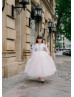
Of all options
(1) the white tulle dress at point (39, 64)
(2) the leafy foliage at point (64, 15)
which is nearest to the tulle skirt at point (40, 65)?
(1) the white tulle dress at point (39, 64)

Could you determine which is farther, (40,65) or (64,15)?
(64,15)

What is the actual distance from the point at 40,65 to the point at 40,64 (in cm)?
4

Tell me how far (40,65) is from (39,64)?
0.17 feet

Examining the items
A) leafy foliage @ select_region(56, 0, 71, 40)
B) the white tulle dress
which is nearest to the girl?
the white tulle dress

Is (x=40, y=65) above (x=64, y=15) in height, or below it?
below

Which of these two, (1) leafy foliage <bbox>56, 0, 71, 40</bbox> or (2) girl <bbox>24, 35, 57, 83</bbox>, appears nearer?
(2) girl <bbox>24, 35, 57, 83</bbox>

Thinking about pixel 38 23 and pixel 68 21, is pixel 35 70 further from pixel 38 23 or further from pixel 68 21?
pixel 68 21

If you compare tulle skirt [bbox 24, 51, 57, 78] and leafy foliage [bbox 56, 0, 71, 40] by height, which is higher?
leafy foliage [bbox 56, 0, 71, 40]

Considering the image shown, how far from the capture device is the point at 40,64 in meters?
6.66

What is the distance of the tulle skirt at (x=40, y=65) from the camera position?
21.6ft

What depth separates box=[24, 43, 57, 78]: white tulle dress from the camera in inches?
259

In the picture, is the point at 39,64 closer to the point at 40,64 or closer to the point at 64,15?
the point at 40,64

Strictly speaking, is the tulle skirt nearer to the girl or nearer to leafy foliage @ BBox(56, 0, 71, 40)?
the girl

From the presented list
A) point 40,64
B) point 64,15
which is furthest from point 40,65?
point 64,15
